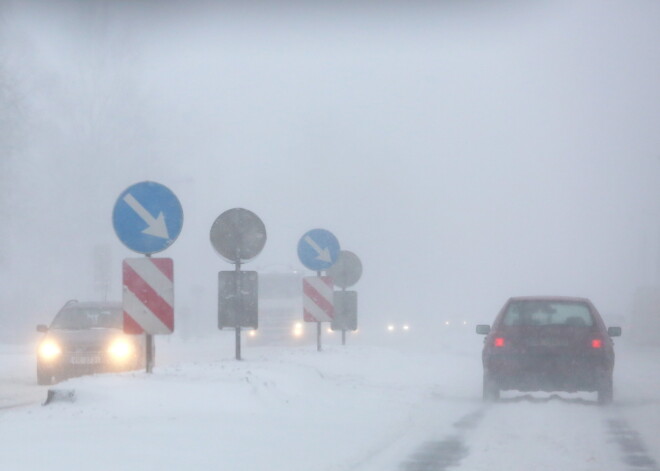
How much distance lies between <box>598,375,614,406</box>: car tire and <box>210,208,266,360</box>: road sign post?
5.22 meters

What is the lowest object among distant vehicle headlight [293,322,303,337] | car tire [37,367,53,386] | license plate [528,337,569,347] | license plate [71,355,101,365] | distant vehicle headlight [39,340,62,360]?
distant vehicle headlight [293,322,303,337]

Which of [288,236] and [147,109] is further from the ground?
[147,109]

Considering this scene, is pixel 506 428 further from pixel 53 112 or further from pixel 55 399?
pixel 53 112

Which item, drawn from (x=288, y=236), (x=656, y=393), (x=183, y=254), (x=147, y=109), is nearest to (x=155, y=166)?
(x=147, y=109)

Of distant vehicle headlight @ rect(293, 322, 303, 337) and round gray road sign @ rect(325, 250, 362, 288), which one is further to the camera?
distant vehicle headlight @ rect(293, 322, 303, 337)

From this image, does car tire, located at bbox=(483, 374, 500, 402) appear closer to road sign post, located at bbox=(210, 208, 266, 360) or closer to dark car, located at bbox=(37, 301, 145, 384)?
road sign post, located at bbox=(210, 208, 266, 360)

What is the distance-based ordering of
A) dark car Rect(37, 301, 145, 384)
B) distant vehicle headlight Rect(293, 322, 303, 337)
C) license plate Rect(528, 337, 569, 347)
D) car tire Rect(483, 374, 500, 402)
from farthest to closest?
distant vehicle headlight Rect(293, 322, 303, 337) → dark car Rect(37, 301, 145, 384) → car tire Rect(483, 374, 500, 402) → license plate Rect(528, 337, 569, 347)

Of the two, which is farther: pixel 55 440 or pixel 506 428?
pixel 506 428

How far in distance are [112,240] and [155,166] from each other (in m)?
4.43

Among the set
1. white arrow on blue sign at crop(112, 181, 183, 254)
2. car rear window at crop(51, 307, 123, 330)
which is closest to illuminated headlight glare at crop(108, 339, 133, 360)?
car rear window at crop(51, 307, 123, 330)

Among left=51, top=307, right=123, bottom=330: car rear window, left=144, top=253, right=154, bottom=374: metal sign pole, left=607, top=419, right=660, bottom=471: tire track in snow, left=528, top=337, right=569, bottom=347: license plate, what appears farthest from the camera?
left=51, top=307, right=123, bottom=330: car rear window

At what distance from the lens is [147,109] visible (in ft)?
179

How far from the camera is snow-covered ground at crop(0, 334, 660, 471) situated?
9.13 m

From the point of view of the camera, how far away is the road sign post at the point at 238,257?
16797mm
